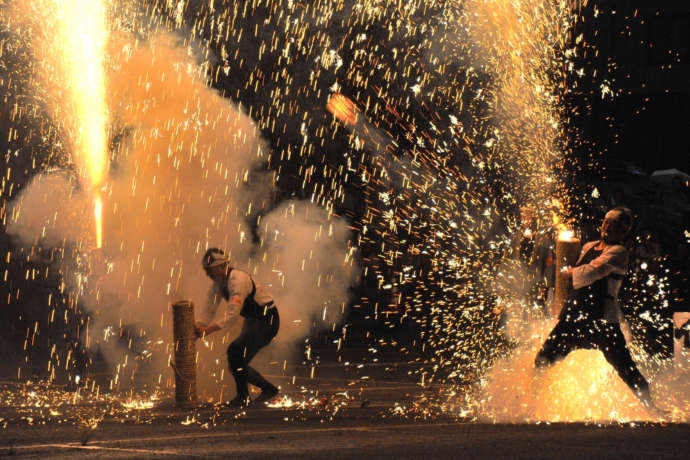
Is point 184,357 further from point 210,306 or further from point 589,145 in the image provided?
point 589,145

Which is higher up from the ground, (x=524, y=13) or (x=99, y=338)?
(x=524, y=13)

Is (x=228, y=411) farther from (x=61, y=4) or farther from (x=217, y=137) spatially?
(x=61, y=4)

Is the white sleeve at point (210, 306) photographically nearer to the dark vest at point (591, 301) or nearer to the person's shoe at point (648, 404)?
the dark vest at point (591, 301)

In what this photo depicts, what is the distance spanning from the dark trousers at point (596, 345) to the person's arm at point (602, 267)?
287mm

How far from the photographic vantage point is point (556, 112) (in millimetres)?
20922

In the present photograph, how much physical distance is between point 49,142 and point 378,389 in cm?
662

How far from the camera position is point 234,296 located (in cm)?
793

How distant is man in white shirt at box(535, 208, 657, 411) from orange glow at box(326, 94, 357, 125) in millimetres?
9651

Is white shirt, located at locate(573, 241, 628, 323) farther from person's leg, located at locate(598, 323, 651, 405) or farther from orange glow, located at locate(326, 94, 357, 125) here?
orange glow, located at locate(326, 94, 357, 125)

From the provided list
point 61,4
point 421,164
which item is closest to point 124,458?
point 61,4

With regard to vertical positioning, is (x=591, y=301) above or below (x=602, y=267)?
below

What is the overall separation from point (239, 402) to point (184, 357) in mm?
567

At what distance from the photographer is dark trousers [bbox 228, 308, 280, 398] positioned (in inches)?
313

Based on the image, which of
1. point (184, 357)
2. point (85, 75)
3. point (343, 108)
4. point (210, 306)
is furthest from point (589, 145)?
point (184, 357)
